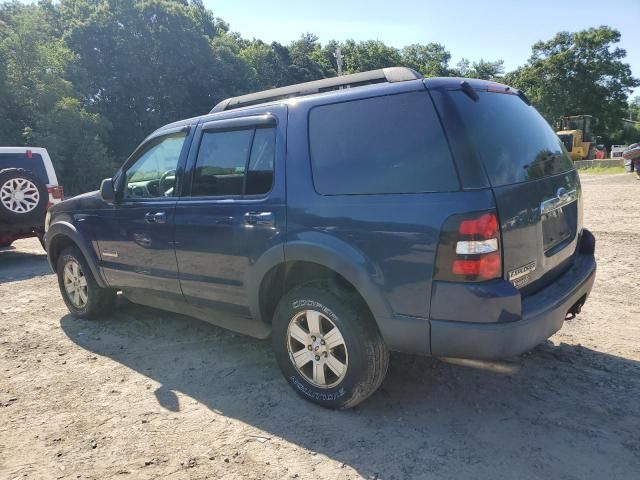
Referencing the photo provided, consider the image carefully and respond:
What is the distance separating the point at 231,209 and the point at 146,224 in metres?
1.04

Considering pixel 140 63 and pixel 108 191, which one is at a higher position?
pixel 140 63

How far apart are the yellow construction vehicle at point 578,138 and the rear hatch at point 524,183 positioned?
82.1 feet

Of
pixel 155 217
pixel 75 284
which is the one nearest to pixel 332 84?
pixel 155 217

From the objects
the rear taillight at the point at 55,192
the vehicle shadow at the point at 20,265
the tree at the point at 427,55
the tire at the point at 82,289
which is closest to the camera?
the tire at the point at 82,289

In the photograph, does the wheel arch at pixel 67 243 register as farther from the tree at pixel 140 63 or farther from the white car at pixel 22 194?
the tree at pixel 140 63

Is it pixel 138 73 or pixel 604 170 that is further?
pixel 138 73

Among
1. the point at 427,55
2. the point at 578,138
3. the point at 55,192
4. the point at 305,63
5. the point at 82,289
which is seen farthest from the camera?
the point at 427,55

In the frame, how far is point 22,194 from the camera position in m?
7.79

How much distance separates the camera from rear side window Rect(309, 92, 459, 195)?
8.73 ft

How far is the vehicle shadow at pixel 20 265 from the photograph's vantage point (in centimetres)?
741

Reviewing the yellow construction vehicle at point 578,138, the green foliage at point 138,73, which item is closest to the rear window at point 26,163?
the green foliage at point 138,73

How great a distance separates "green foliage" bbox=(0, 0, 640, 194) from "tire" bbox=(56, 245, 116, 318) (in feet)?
67.9

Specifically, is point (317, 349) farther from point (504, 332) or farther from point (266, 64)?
point (266, 64)

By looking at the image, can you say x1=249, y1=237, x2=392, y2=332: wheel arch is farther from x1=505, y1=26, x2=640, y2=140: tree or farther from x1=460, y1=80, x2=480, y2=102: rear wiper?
x1=505, y1=26, x2=640, y2=140: tree
